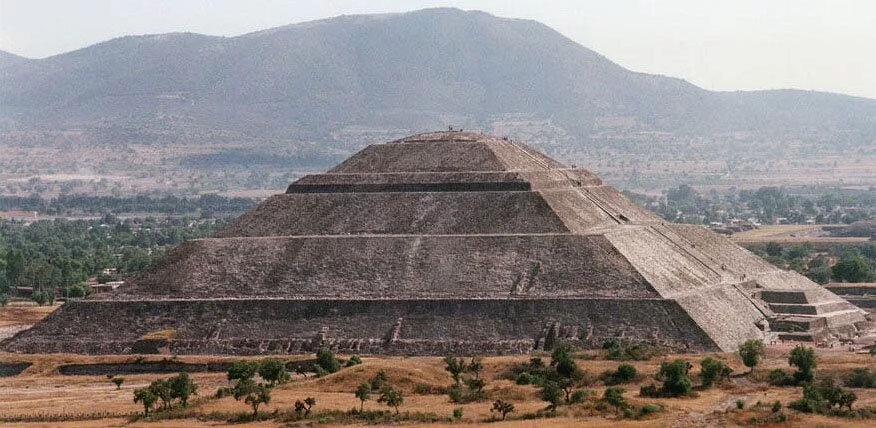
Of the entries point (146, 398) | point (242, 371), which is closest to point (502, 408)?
point (146, 398)

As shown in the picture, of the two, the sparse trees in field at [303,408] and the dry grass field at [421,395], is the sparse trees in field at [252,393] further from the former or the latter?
the sparse trees in field at [303,408]

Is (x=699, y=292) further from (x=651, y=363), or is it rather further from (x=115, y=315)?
(x=115, y=315)

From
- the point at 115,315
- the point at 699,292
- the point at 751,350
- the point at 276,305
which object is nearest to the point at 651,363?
the point at 751,350

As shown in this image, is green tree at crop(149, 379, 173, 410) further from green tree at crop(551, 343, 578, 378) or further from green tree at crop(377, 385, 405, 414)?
green tree at crop(551, 343, 578, 378)

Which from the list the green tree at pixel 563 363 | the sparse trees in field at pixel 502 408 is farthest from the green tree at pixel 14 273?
the sparse trees in field at pixel 502 408

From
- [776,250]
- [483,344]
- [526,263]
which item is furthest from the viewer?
[776,250]

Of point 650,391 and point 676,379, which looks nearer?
point 676,379

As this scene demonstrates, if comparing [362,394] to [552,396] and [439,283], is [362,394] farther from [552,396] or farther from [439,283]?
[439,283]
